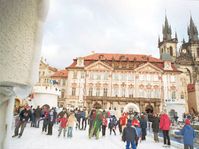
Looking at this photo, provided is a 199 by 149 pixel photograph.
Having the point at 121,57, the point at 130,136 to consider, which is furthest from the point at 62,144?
the point at 121,57

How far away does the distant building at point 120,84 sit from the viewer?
134 feet

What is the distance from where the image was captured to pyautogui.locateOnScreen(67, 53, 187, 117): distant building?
4091cm

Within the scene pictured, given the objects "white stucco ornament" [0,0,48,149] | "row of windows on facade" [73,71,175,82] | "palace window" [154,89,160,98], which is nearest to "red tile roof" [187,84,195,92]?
"row of windows on facade" [73,71,175,82]

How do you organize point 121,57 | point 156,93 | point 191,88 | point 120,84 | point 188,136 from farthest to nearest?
1. point 191,88
2. point 121,57
3. point 120,84
4. point 156,93
5. point 188,136

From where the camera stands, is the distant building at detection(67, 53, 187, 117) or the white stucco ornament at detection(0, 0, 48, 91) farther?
the distant building at detection(67, 53, 187, 117)

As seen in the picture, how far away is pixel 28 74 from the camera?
2.71m

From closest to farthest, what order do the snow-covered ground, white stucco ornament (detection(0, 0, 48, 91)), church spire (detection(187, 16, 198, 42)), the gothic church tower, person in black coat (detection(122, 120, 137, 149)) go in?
white stucco ornament (detection(0, 0, 48, 91)) → person in black coat (detection(122, 120, 137, 149)) → the snow-covered ground → the gothic church tower → church spire (detection(187, 16, 198, 42))

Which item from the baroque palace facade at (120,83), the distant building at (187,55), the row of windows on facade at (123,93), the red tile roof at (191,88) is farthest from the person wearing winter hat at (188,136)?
the red tile roof at (191,88)

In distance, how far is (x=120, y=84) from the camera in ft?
139

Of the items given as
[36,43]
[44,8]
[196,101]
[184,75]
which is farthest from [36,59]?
[184,75]

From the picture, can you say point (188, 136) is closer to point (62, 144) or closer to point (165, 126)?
point (165, 126)

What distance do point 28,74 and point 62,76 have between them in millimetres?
45702

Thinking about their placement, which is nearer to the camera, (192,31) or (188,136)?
(188,136)

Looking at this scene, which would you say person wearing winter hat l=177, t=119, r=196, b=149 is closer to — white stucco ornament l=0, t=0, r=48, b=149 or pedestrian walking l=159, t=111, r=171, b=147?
pedestrian walking l=159, t=111, r=171, b=147
